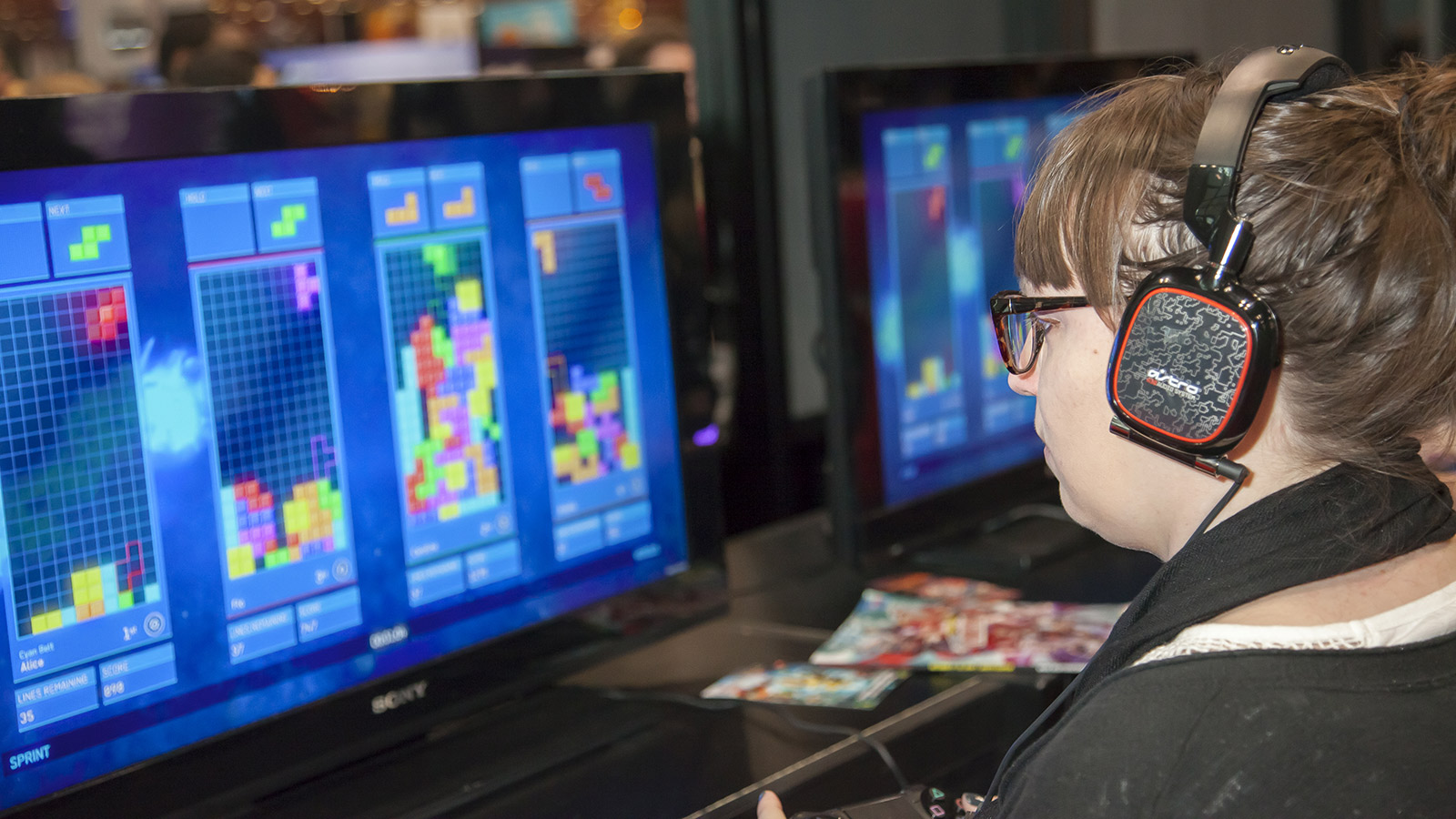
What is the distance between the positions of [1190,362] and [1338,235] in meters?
0.11

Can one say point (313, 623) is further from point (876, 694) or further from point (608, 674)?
point (876, 694)

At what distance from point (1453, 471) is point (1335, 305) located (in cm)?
34

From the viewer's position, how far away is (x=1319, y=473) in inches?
31.4

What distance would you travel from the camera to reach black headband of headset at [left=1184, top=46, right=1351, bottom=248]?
718mm

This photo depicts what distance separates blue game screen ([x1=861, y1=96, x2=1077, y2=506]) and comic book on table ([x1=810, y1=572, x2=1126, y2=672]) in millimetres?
153

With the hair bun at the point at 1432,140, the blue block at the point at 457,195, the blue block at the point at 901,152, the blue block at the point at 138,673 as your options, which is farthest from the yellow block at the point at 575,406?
the hair bun at the point at 1432,140

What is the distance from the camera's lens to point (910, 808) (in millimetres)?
1031

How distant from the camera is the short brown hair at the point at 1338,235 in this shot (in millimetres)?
724

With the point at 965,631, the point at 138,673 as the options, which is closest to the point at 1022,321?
the point at 965,631

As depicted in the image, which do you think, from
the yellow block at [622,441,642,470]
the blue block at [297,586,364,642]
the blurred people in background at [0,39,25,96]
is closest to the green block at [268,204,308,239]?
the blue block at [297,586,364,642]

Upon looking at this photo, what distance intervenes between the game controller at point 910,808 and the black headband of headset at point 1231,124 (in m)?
0.54

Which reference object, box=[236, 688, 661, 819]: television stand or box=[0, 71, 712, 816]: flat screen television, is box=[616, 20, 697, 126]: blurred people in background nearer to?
box=[0, 71, 712, 816]: flat screen television

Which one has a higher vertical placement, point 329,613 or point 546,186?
point 546,186

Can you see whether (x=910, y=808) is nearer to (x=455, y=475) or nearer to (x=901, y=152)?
(x=455, y=475)
